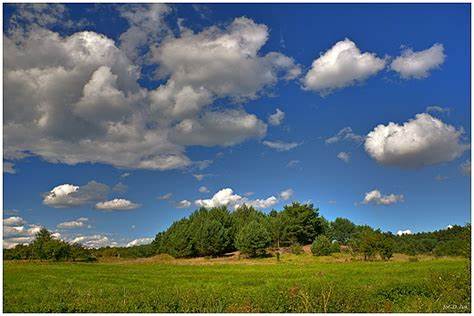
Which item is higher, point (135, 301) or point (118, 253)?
point (135, 301)

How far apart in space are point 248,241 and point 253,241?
2.91 feet

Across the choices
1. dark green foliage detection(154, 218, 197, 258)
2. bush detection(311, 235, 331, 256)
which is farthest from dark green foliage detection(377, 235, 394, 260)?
dark green foliage detection(154, 218, 197, 258)

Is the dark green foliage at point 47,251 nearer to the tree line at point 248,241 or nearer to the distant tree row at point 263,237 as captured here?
the tree line at point 248,241

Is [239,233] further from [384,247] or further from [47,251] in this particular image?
[47,251]

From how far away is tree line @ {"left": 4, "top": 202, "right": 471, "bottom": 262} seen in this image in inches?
2618

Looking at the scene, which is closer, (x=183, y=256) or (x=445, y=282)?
(x=445, y=282)

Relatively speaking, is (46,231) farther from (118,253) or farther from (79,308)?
(79,308)

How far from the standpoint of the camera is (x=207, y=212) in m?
108

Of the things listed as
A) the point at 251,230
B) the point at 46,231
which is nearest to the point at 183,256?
the point at 251,230

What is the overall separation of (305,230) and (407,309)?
79.8 metres

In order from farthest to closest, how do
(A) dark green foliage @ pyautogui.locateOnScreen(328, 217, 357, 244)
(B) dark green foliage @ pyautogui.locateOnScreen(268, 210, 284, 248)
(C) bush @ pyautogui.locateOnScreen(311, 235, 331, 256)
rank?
(A) dark green foliage @ pyautogui.locateOnScreen(328, 217, 357, 244)
(B) dark green foliage @ pyautogui.locateOnScreen(268, 210, 284, 248)
(C) bush @ pyautogui.locateOnScreen(311, 235, 331, 256)

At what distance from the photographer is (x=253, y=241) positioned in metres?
75.1

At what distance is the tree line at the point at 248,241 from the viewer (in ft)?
218

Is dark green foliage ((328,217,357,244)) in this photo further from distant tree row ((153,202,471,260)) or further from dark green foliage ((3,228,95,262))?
dark green foliage ((3,228,95,262))
